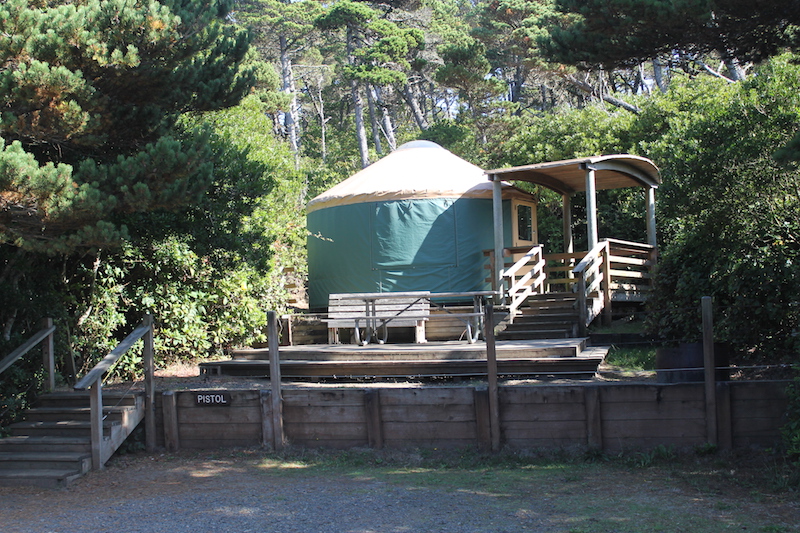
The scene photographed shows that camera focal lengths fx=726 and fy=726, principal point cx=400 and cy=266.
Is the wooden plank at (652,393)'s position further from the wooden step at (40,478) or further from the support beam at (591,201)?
the wooden step at (40,478)

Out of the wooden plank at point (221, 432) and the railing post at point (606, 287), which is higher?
the railing post at point (606, 287)

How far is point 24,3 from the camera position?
523 cm

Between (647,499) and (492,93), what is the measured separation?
60.3 feet

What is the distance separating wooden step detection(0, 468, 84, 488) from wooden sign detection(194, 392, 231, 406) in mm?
1116

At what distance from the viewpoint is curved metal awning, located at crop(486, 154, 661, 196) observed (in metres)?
9.09

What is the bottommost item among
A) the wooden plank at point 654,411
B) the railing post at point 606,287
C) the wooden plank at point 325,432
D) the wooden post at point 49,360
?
the wooden plank at point 325,432

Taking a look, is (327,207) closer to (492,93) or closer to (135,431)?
(135,431)

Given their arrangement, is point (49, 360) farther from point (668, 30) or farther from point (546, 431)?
point (668, 30)

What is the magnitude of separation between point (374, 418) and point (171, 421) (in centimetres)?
182

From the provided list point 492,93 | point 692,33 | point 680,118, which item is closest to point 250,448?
point 692,33

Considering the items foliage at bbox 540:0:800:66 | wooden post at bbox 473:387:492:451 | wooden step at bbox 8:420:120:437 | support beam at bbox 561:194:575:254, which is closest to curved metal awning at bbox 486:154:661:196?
support beam at bbox 561:194:575:254

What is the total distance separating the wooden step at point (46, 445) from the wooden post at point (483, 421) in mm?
3078

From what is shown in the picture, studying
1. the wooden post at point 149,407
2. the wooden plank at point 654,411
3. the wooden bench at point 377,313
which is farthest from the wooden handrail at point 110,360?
the wooden plank at point 654,411

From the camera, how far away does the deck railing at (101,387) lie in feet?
18.5
